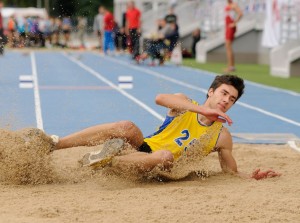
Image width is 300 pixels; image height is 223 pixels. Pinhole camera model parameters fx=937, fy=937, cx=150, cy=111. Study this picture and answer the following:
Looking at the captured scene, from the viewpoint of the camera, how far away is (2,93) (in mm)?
17094

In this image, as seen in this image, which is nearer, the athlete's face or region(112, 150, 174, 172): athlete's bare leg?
region(112, 150, 174, 172): athlete's bare leg

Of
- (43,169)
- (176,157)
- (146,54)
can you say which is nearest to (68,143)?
(43,169)

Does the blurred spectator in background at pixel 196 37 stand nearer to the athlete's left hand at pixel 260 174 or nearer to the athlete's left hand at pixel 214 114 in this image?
the athlete's left hand at pixel 260 174

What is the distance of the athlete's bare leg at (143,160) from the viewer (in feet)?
24.3

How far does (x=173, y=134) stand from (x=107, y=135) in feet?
1.79

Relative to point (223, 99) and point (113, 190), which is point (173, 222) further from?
point (223, 99)

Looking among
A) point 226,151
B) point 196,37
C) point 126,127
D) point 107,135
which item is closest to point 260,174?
point 226,151

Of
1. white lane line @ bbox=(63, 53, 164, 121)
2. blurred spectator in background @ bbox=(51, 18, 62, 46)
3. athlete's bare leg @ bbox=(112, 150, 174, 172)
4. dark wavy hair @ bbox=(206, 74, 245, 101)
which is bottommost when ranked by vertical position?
blurred spectator in background @ bbox=(51, 18, 62, 46)

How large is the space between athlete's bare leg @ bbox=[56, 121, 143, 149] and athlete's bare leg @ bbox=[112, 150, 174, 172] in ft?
0.53

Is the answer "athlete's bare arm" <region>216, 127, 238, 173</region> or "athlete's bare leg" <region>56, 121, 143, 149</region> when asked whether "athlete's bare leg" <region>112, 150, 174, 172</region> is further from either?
"athlete's bare arm" <region>216, 127, 238, 173</region>

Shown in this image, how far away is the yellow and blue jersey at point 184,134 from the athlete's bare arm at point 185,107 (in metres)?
0.11

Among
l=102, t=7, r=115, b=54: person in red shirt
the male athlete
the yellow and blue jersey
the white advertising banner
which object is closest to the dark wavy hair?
the male athlete

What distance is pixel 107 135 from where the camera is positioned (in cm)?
761

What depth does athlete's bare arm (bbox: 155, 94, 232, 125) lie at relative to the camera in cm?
711
